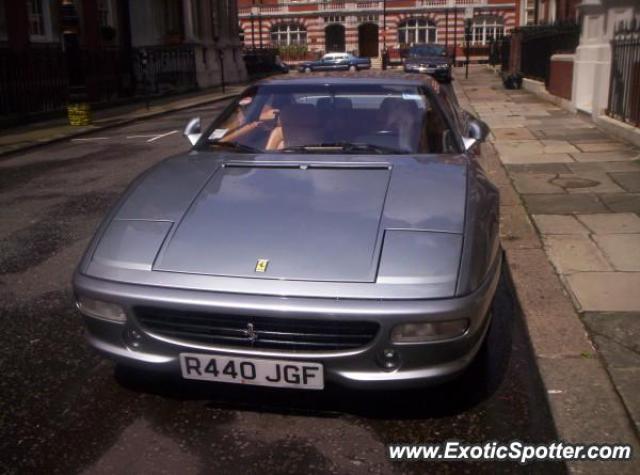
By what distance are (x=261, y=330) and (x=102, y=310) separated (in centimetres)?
76

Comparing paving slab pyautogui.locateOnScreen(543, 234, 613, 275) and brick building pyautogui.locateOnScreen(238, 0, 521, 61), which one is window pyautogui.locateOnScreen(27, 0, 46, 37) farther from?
brick building pyautogui.locateOnScreen(238, 0, 521, 61)

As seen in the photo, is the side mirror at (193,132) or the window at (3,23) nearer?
the side mirror at (193,132)

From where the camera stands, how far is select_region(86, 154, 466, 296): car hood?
285 centimetres

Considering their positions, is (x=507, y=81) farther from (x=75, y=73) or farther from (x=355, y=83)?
(x=355, y=83)

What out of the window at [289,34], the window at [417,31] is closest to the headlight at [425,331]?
the window at [417,31]

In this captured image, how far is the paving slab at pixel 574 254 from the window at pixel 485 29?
62.3 meters

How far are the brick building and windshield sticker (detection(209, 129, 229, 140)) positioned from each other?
2424 inches

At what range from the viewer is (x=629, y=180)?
316 inches

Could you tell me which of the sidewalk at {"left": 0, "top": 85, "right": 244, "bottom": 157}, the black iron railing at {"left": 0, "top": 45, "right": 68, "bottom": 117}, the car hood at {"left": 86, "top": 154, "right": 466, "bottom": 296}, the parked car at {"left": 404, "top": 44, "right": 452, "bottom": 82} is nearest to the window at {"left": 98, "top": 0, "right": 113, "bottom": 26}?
the sidewalk at {"left": 0, "top": 85, "right": 244, "bottom": 157}

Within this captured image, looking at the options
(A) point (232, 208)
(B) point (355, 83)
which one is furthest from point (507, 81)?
(A) point (232, 208)

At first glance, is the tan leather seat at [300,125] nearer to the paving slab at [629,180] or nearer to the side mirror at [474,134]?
the side mirror at [474,134]

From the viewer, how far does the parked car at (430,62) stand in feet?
101

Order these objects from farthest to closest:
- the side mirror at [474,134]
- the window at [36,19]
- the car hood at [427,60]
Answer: the car hood at [427,60] → the window at [36,19] → the side mirror at [474,134]

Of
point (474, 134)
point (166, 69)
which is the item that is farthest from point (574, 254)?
point (166, 69)
